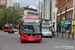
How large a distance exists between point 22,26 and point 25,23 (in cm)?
47

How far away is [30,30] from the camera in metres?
16.6

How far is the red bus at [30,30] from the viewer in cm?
1639

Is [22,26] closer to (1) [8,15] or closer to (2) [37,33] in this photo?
(2) [37,33]

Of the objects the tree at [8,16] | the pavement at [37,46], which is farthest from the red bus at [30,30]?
the tree at [8,16]

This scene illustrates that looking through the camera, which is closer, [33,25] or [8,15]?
[33,25]

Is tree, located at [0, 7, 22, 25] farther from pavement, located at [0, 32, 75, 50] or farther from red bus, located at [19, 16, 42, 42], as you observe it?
pavement, located at [0, 32, 75, 50]

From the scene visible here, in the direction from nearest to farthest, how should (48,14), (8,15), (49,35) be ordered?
(49,35), (8,15), (48,14)

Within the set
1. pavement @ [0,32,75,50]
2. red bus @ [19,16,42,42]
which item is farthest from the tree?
pavement @ [0,32,75,50]

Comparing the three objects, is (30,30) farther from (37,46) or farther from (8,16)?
(8,16)

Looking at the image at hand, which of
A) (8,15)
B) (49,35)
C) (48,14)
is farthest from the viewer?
(48,14)

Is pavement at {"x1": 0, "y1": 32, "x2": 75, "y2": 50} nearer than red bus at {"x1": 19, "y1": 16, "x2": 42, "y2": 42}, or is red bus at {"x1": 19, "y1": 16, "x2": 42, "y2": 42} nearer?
pavement at {"x1": 0, "y1": 32, "x2": 75, "y2": 50}

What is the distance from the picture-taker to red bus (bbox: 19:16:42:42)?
16391 mm

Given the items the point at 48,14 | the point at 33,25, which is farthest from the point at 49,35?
the point at 48,14

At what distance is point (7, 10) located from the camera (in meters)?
94.2
